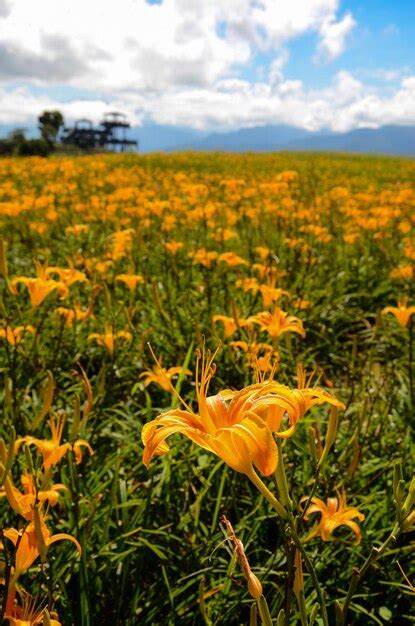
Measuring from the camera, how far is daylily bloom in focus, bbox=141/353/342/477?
636 millimetres

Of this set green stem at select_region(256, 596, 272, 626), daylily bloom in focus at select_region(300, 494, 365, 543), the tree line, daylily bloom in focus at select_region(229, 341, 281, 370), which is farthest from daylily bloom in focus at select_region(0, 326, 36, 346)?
the tree line

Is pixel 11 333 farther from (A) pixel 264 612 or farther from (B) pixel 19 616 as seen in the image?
(A) pixel 264 612

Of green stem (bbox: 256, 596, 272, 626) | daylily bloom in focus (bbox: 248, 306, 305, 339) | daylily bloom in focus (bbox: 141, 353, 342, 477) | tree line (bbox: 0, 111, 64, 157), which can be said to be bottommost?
green stem (bbox: 256, 596, 272, 626)

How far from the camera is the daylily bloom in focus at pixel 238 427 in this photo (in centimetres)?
64

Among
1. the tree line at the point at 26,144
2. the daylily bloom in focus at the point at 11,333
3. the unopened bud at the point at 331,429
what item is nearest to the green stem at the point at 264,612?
the unopened bud at the point at 331,429

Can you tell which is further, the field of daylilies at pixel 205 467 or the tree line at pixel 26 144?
the tree line at pixel 26 144

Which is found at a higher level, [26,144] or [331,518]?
[26,144]

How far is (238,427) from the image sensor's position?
0.64 metres

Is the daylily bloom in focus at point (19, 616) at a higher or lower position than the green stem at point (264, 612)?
lower

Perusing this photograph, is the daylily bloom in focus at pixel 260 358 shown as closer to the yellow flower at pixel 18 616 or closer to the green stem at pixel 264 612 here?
the green stem at pixel 264 612

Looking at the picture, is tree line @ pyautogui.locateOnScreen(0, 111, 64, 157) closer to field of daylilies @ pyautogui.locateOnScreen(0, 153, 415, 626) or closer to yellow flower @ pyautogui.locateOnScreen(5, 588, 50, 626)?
field of daylilies @ pyautogui.locateOnScreen(0, 153, 415, 626)

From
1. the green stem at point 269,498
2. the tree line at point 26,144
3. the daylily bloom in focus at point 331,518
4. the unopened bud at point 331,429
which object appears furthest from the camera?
the tree line at point 26,144

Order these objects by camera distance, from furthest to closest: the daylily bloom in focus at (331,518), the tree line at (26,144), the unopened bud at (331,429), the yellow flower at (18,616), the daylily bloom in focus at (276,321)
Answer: the tree line at (26,144) < the daylily bloom in focus at (276,321) < the daylily bloom in focus at (331,518) < the yellow flower at (18,616) < the unopened bud at (331,429)

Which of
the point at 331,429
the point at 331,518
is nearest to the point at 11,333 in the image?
the point at 331,518
